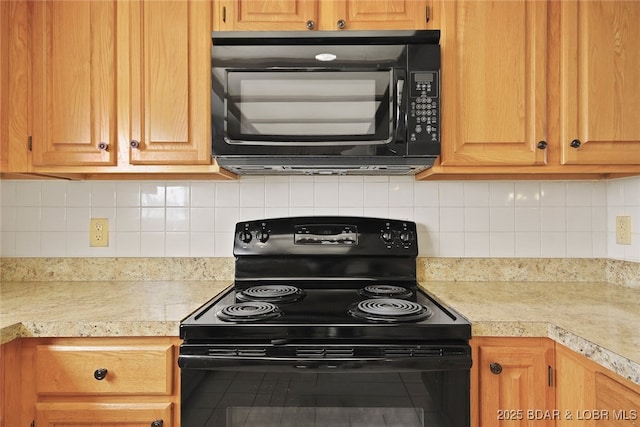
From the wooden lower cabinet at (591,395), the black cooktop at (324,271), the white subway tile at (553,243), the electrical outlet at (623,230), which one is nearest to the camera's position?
the wooden lower cabinet at (591,395)

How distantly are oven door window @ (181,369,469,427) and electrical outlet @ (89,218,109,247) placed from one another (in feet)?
3.17

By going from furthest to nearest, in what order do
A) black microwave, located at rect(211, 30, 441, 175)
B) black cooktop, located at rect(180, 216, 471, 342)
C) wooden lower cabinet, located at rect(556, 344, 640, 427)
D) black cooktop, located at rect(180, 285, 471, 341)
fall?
black microwave, located at rect(211, 30, 441, 175)
black cooktop, located at rect(180, 216, 471, 342)
black cooktop, located at rect(180, 285, 471, 341)
wooden lower cabinet, located at rect(556, 344, 640, 427)

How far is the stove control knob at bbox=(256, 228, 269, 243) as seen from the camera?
1809 mm

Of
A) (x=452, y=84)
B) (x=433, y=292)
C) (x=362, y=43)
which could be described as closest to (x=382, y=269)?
(x=433, y=292)

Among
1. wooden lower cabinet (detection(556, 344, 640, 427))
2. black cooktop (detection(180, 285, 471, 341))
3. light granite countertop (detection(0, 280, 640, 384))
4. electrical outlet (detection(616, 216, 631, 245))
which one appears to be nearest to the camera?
wooden lower cabinet (detection(556, 344, 640, 427))

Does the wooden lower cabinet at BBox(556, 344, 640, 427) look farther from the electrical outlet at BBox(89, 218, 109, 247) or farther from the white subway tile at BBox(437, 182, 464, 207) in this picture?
the electrical outlet at BBox(89, 218, 109, 247)

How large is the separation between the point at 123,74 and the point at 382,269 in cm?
126

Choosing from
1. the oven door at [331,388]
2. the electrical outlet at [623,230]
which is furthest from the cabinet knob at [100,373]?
the electrical outlet at [623,230]

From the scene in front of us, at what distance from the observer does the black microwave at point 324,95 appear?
149cm

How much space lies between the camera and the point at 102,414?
47.0 inches

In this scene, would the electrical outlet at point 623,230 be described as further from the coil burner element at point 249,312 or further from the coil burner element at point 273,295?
the coil burner element at point 249,312

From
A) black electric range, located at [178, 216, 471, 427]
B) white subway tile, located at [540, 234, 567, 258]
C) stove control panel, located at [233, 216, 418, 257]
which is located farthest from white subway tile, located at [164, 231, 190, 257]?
white subway tile, located at [540, 234, 567, 258]

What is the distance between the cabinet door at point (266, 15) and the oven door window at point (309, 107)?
0.63 ft

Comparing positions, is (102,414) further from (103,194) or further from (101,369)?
(103,194)
